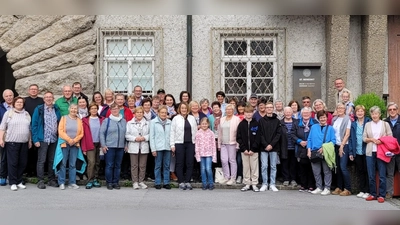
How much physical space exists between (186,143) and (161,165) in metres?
0.57

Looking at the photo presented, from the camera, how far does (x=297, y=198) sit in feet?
22.4

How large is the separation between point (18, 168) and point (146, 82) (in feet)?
11.3

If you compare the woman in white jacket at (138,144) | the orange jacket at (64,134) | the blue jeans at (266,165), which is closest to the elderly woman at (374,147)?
the blue jeans at (266,165)

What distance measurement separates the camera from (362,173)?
24.0ft

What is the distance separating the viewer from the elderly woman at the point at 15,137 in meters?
7.16

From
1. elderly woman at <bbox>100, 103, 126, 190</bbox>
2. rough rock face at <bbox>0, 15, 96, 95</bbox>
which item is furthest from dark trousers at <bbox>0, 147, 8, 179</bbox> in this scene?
rough rock face at <bbox>0, 15, 96, 95</bbox>

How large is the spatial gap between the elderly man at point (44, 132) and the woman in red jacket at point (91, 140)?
0.49m

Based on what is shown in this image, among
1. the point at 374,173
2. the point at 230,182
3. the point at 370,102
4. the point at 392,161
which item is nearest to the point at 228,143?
the point at 230,182

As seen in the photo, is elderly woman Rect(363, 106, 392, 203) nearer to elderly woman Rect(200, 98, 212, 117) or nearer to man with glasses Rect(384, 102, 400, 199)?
man with glasses Rect(384, 102, 400, 199)

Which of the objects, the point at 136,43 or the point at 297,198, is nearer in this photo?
the point at 297,198

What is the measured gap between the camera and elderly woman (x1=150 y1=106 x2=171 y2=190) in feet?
24.6
